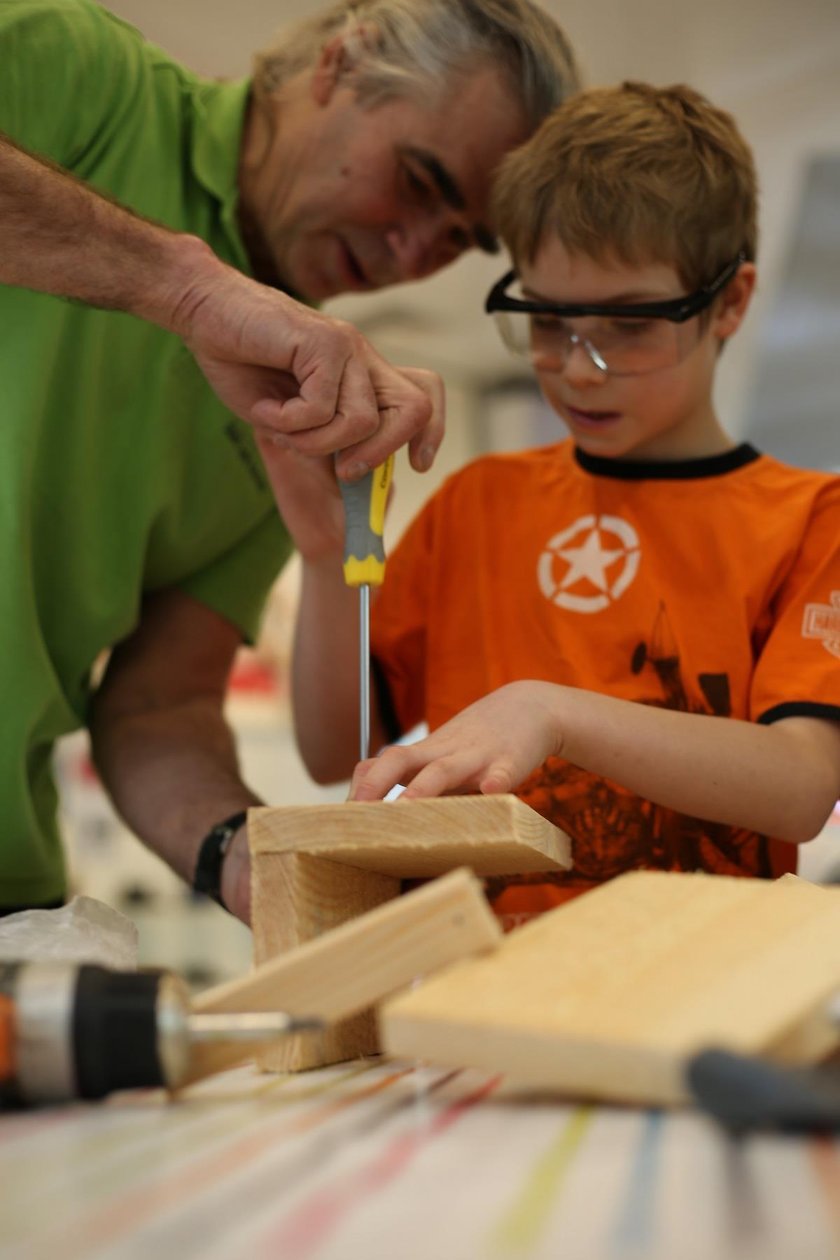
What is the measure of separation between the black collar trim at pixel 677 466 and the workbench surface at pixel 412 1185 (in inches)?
38.4

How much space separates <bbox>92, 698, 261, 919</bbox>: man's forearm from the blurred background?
0.93 metres

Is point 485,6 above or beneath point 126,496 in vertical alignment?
above

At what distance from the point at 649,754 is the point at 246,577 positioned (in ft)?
2.68

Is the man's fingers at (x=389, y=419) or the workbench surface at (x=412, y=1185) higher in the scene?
the man's fingers at (x=389, y=419)

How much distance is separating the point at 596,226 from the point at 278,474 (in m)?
0.45

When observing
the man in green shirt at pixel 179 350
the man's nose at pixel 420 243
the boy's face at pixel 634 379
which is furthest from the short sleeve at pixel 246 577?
the boy's face at pixel 634 379

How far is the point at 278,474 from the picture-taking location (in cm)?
136

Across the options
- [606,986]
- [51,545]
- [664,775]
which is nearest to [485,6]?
[51,545]

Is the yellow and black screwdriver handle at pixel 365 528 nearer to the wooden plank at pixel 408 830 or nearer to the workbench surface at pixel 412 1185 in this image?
the wooden plank at pixel 408 830

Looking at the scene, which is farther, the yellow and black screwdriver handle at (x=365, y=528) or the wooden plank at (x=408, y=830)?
the yellow and black screwdriver handle at (x=365, y=528)

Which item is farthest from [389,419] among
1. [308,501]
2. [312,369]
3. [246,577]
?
[246,577]

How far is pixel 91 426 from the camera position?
4.84 ft

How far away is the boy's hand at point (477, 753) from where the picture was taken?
0.91m

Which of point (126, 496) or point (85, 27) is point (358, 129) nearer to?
point (85, 27)
